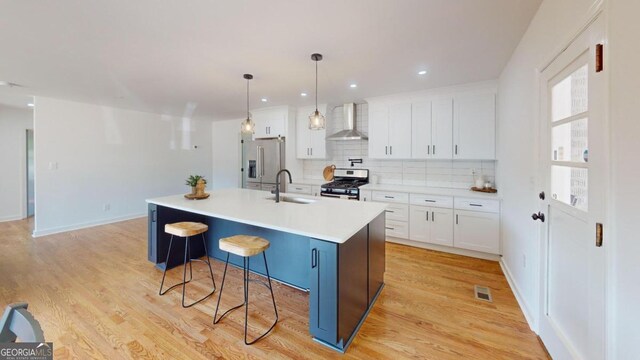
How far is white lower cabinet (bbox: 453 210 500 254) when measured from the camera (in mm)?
3166

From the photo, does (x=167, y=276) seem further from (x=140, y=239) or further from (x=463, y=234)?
(x=463, y=234)

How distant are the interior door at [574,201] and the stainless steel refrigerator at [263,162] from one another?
4.14 m

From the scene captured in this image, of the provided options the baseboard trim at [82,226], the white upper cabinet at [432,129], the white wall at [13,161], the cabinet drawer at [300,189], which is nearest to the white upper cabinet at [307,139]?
the cabinet drawer at [300,189]

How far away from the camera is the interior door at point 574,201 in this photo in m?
1.13

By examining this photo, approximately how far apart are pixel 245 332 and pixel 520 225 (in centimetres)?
253

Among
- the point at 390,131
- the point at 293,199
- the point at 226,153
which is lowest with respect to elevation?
the point at 293,199

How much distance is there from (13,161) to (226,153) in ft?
13.9

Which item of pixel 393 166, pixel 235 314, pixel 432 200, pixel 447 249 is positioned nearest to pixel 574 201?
pixel 432 200

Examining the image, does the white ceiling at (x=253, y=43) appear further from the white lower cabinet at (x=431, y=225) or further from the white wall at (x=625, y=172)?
the white lower cabinet at (x=431, y=225)

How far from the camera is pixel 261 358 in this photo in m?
1.65

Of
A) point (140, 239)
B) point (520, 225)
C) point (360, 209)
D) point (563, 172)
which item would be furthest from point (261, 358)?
point (140, 239)

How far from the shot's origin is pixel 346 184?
4.48 m

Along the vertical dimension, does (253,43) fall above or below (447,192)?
above

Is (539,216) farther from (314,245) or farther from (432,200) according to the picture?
(432,200)
